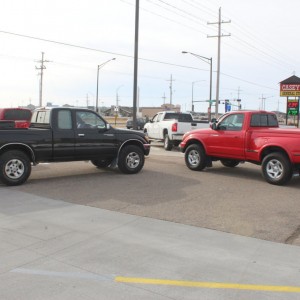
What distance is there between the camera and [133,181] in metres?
10.8

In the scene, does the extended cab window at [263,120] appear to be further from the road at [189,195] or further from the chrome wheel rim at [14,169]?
the chrome wheel rim at [14,169]

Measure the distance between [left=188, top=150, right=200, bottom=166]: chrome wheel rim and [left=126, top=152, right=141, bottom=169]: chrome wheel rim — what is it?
186 centimetres

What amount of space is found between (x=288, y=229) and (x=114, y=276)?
3.20 metres

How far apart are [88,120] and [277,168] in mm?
5085

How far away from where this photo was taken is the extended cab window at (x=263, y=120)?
11.8 m

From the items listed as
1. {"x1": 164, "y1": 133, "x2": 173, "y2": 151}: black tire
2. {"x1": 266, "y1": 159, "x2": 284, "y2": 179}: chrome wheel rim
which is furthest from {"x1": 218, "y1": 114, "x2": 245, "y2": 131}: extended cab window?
{"x1": 164, "y1": 133, "x2": 173, "y2": 151}: black tire

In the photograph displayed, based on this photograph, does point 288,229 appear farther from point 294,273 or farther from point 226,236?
point 294,273

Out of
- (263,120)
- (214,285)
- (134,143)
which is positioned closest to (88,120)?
(134,143)

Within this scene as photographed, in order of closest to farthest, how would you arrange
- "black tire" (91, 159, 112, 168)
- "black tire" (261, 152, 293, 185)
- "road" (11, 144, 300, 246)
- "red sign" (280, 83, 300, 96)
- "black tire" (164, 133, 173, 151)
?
"road" (11, 144, 300, 246) < "black tire" (261, 152, 293, 185) < "black tire" (91, 159, 112, 168) < "black tire" (164, 133, 173, 151) < "red sign" (280, 83, 300, 96)

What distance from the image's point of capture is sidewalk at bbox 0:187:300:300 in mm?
4270

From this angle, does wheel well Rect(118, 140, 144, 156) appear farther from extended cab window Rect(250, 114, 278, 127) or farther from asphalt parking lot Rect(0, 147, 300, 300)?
extended cab window Rect(250, 114, 278, 127)

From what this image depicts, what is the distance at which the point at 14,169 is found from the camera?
10.0 m

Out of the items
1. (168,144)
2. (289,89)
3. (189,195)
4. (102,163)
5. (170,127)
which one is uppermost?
(289,89)

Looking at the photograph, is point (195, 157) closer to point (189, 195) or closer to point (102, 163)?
point (102, 163)
